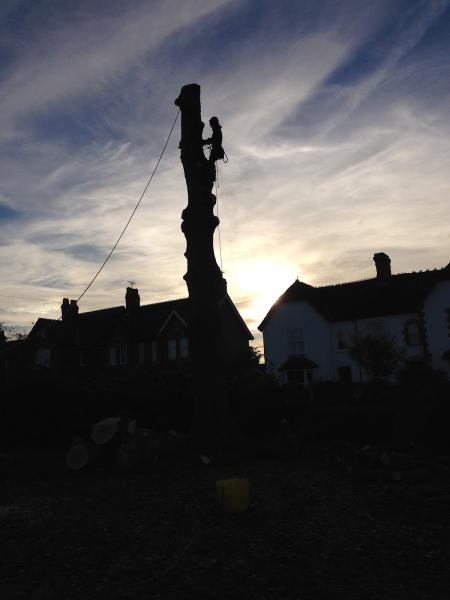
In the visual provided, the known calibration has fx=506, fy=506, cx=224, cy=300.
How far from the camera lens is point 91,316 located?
2025 inches

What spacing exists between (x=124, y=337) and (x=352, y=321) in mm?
20398

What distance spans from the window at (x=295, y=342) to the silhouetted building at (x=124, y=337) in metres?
3.95

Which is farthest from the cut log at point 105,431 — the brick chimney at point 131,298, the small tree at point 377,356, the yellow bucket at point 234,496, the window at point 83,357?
the window at point 83,357

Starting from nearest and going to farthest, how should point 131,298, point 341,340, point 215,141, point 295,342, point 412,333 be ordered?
point 215,141 → point 412,333 → point 341,340 → point 295,342 → point 131,298

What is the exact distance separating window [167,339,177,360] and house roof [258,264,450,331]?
7560 millimetres

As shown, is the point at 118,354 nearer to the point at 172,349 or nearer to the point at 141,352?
the point at 141,352

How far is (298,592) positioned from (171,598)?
44.5 inches

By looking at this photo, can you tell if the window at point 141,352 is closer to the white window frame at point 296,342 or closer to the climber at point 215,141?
the white window frame at point 296,342

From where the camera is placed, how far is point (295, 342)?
134 feet

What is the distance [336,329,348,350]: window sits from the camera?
39.6m

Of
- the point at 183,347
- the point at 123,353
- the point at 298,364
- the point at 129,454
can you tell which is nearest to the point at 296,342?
the point at 298,364

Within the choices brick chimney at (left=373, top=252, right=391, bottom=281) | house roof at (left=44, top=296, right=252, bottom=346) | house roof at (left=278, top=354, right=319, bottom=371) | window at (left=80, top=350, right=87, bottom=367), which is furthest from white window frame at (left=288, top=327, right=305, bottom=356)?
window at (left=80, top=350, right=87, bottom=367)

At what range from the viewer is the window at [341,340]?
39591 mm

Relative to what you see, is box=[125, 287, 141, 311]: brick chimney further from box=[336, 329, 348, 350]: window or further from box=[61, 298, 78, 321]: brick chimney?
box=[336, 329, 348, 350]: window
